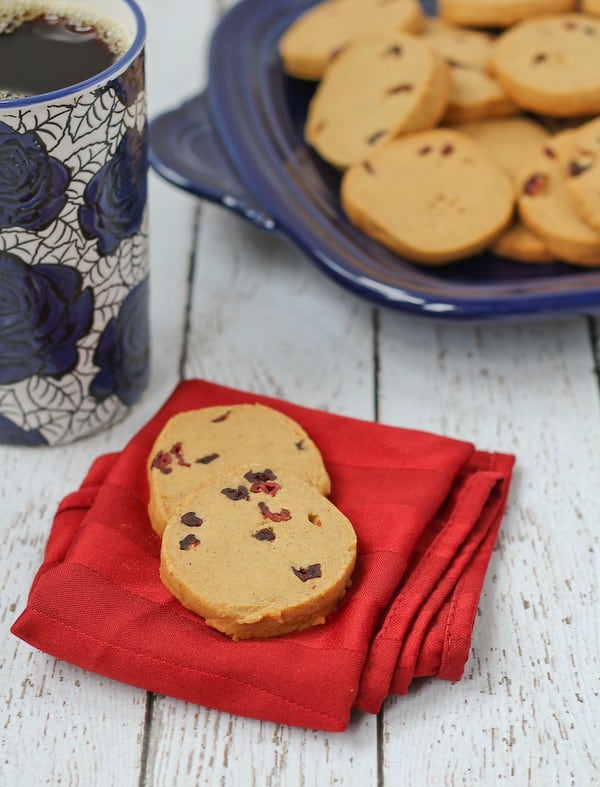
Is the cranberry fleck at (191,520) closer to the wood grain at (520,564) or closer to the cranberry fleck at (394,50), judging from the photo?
A: the wood grain at (520,564)

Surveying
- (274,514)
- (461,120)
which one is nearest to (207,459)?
(274,514)

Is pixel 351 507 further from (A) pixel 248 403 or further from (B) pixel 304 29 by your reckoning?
(B) pixel 304 29

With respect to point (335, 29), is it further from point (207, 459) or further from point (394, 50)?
point (207, 459)

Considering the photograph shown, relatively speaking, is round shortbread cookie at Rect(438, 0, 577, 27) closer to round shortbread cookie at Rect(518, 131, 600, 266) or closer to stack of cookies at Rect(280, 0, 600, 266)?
stack of cookies at Rect(280, 0, 600, 266)

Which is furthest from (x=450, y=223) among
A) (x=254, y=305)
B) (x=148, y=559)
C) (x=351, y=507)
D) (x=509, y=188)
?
(x=148, y=559)

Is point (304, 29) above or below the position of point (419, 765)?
above

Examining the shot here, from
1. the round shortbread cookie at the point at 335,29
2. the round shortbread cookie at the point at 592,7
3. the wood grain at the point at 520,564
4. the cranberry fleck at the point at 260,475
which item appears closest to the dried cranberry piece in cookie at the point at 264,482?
the cranberry fleck at the point at 260,475
